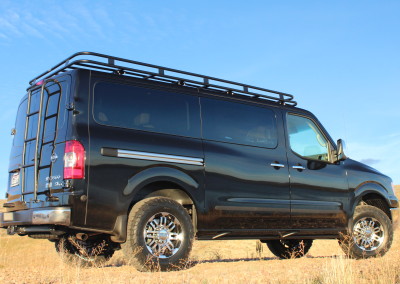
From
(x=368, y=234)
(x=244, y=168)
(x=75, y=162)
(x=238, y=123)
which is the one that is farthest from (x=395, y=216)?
(x=75, y=162)

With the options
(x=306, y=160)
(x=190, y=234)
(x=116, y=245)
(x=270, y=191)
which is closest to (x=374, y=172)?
(x=306, y=160)

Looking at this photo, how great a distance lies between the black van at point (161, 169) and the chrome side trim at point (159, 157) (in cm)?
1

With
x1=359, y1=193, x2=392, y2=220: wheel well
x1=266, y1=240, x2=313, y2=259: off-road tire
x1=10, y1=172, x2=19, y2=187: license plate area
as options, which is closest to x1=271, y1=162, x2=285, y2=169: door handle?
x1=359, y1=193, x2=392, y2=220: wheel well

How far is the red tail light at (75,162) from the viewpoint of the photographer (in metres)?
5.53

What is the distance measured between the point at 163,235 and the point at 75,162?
1370mm

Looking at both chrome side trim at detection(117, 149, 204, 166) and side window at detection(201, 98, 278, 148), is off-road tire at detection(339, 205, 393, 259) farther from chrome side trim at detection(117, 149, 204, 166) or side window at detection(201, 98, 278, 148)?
chrome side trim at detection(117, 149, 204, 166)

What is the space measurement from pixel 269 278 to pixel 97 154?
2283mm

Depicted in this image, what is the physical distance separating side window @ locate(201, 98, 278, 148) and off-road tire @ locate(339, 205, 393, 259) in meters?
2.03

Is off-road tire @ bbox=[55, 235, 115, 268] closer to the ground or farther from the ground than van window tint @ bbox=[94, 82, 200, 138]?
closer to the ground

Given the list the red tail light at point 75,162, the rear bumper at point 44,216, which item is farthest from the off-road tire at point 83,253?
the red tail light at point 75,162

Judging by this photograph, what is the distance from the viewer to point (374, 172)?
8828 millimetres

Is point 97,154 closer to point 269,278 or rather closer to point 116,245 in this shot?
point 116,245

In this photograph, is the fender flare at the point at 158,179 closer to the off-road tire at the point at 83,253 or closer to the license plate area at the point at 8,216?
the license plate area at the point at 8,216

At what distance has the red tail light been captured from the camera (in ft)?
18.1
